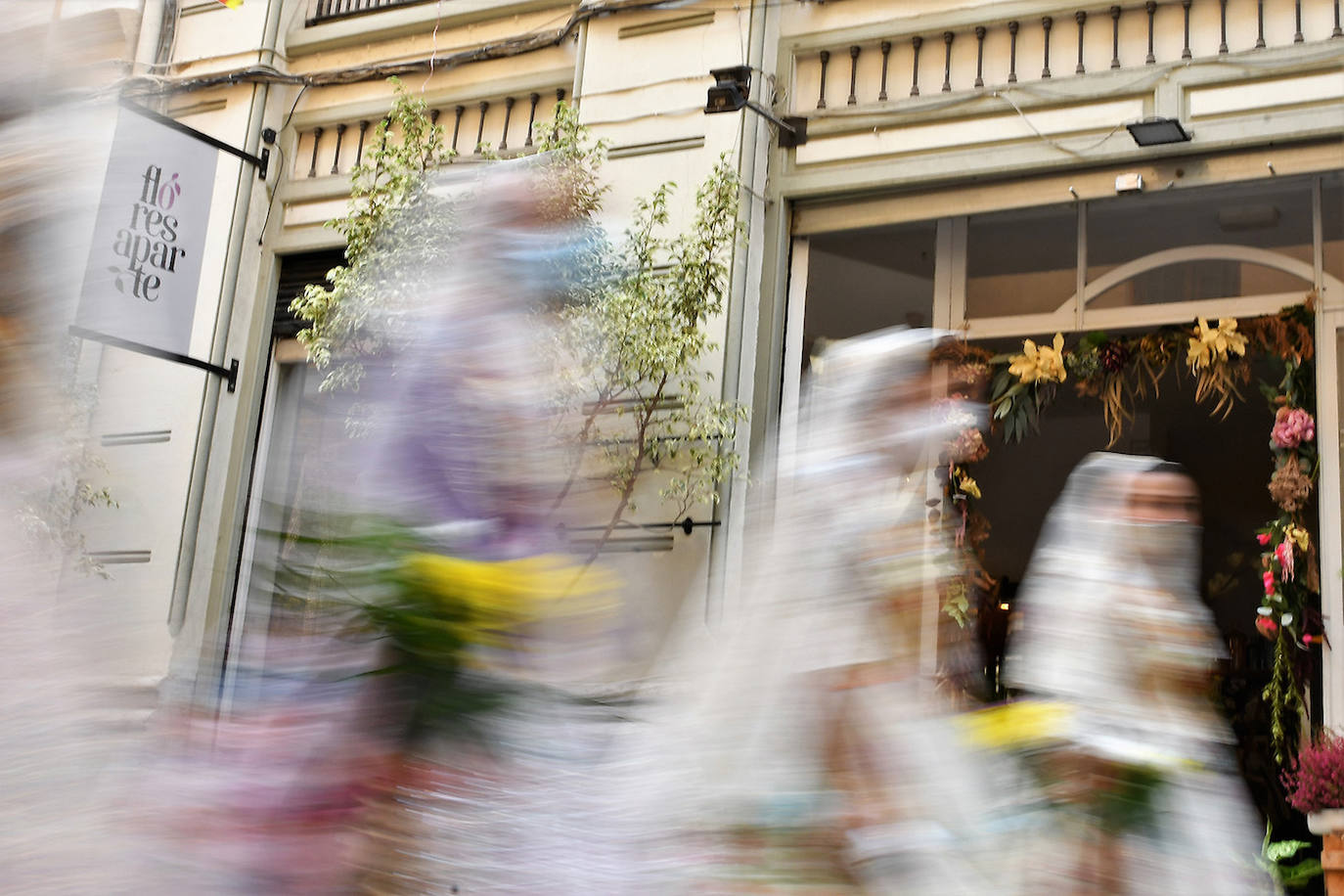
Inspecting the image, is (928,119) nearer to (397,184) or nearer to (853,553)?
(397,184)

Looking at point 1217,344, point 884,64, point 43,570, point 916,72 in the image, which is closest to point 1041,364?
point 1217,344

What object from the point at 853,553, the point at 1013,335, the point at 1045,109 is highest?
the point at 1045,109

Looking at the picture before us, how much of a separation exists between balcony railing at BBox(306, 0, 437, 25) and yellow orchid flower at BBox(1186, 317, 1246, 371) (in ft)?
19.0

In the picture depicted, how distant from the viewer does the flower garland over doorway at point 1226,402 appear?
5.96m

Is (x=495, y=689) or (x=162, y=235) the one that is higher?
(x=162, y=235)

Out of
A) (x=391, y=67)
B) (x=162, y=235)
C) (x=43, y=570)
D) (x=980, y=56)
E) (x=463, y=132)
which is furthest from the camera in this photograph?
(x=391, y=67)

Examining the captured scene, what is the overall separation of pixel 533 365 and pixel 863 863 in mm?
926

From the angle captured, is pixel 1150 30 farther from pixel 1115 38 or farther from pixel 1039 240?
pixel 1039 240

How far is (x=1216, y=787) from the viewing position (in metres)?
2.92

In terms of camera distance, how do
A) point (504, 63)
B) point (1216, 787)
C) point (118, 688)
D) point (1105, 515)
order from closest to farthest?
point (118, 688), point (1216, 787), point (1105, 515), point (504, 63)

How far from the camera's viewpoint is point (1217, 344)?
251 inches

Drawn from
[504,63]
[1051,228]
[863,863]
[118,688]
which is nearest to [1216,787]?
[863,863]

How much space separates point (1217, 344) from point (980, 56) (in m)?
2.00

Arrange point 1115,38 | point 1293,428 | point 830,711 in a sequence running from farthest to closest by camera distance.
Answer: point 1115,38 < point 1293,428 < point 830,711
